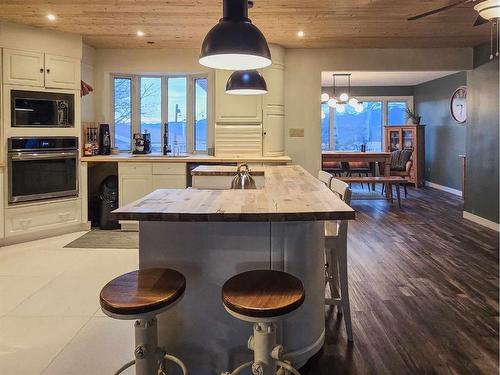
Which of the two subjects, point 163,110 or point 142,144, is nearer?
point 142,144

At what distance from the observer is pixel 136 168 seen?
5410 millimetres

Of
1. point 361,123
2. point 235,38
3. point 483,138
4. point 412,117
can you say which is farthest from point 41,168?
point 361,123

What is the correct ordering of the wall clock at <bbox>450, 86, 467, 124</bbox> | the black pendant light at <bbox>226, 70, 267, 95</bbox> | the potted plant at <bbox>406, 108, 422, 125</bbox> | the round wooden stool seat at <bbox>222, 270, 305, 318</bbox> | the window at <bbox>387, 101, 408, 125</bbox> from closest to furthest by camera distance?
the round wooden stool seat at <bbox>222, 270, 305, 318</bbox>, the black pendant light at <bbox>226, 70, 267, 95</bbox>, the wall clock at <bbox>450, 86, 467, 124</bbox>, the potted plant at <bbox>406, 108, 422, 125</bbox>, the window at <bbox>387, 101, 408, 125</bbox>

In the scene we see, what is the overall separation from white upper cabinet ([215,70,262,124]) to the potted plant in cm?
572

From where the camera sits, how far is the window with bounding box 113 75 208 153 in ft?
20.7

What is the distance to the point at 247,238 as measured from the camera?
6.43 feet

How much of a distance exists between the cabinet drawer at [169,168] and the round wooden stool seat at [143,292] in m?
3.60

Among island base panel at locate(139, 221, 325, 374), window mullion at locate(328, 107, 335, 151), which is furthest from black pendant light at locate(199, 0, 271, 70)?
window mullion at locate(328, 107, 335, 151)

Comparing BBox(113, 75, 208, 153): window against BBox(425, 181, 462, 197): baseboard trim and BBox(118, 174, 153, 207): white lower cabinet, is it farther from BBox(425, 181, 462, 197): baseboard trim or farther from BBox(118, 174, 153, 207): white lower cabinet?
BBox(425, 181, 462, 197): baseboard trim

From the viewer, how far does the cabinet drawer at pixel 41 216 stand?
4.68 metres

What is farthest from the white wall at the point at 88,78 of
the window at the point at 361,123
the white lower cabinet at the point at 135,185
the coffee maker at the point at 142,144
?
the window at the point at 361,123

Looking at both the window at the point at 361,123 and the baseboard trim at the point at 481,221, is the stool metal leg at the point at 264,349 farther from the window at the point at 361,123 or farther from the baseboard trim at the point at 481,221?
the window at the point at 361,123

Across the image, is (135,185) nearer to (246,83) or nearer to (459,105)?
(246,83)

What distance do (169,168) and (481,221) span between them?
422cm
